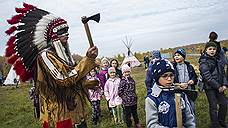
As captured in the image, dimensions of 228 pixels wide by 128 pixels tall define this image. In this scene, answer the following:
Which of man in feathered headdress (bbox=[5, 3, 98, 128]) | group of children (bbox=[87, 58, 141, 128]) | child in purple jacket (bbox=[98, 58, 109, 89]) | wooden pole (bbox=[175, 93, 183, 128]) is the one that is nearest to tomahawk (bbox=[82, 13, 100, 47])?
man in feathered headdress (bbox=[5, 3, 98, 128])

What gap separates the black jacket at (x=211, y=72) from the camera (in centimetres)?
717

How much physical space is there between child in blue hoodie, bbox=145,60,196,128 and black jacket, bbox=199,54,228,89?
351cm

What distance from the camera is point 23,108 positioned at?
15.8 meters

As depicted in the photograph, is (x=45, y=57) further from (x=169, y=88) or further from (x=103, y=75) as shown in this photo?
(x=103, y=75)

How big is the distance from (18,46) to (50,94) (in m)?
0.61

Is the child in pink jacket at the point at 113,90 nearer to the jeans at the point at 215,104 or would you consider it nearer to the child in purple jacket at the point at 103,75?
the child in purple jacket at the point at 103,75

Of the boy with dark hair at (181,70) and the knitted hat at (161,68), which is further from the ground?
the boy with dark hair at (181,70)

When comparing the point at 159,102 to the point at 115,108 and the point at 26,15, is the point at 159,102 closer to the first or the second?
the point at 26,15

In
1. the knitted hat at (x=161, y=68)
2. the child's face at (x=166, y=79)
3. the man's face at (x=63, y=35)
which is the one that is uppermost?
the man's face at (x=63, y=35)

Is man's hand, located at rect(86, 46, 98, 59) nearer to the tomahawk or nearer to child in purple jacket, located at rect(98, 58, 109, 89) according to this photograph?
the tomahawk

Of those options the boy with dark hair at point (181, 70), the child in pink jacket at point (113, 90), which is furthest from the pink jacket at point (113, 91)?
the boy with dark hair at point (181, 70)

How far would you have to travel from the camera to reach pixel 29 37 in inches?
159

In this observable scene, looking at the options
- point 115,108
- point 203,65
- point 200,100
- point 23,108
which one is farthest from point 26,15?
point 23,108

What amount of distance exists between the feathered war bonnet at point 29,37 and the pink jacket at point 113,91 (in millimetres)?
4980
